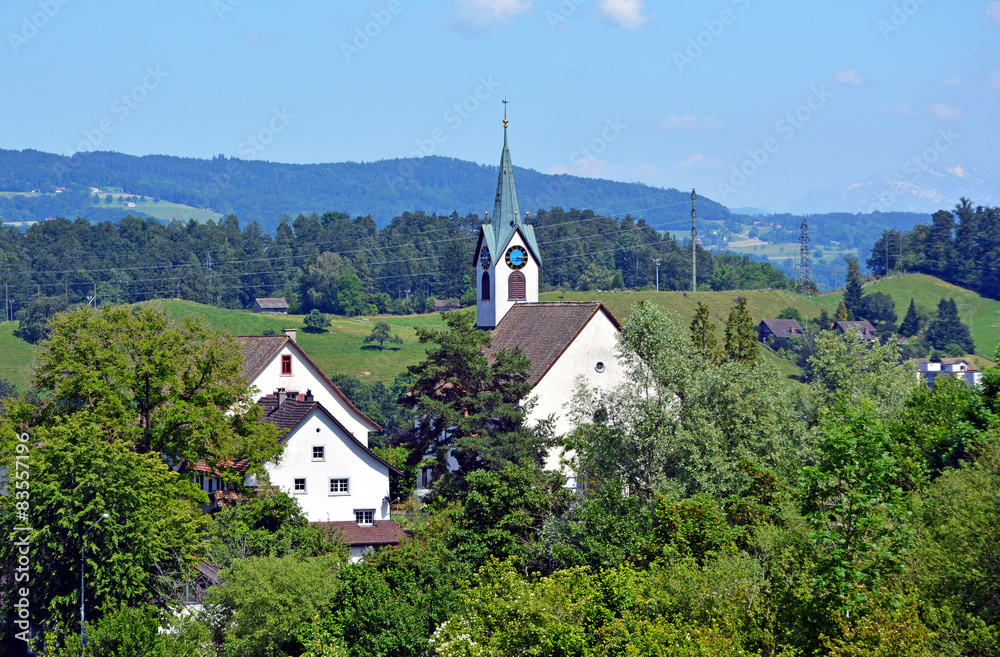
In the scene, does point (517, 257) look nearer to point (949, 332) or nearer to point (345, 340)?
point (345, 340)

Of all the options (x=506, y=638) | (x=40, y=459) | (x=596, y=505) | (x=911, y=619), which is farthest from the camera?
(x=40, y=459)

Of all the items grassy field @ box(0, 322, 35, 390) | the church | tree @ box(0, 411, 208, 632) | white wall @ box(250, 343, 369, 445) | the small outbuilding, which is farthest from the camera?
the small outbuilding

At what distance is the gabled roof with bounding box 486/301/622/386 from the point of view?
63938 mm

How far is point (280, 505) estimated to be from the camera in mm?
49062

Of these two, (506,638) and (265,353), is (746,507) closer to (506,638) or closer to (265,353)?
(506,638)

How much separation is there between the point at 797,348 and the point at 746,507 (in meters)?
139

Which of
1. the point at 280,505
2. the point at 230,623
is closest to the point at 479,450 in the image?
the point at 280,505

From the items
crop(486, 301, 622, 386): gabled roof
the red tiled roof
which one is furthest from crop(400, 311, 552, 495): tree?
the red tiled roof

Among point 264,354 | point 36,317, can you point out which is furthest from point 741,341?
point 36,317

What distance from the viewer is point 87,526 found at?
41.9 m

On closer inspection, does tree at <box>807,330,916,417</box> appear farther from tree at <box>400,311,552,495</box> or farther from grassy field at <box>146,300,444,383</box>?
grassy field at <box>146,300,444,383</box>

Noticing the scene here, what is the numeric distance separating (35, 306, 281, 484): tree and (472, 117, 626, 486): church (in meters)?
16.1

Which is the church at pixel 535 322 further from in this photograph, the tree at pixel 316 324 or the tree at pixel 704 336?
the tree at pixel 316 324

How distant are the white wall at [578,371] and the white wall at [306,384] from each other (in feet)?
40.9
